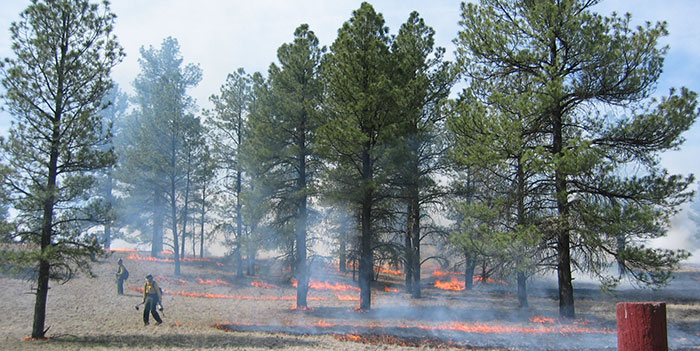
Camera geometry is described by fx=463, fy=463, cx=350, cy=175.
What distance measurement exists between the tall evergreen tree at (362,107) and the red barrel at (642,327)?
15.4 metres

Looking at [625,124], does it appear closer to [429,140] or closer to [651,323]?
[429,140]

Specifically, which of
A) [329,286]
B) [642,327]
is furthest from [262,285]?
[642,327]

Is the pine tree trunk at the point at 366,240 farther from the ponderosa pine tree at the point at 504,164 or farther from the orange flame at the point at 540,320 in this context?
the orange flame at the point at 540,320

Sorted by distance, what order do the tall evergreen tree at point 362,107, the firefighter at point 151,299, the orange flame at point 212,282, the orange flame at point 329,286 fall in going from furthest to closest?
the orange flame at point 329,286
the orange flame at point 212,282
the tall evergreen tree at point 362,107
the firefighter at point 151,299

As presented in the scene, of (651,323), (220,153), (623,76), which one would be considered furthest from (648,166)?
(220,153)

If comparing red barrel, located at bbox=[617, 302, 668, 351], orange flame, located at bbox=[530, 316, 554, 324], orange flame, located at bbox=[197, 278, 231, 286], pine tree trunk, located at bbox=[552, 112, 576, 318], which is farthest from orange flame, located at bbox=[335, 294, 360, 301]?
red barrel, located at bbox=[617, 302, 668, 351]

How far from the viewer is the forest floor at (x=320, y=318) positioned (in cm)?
1235

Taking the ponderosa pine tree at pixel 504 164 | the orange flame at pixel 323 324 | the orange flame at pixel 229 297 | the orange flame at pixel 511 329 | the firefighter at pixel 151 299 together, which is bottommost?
the orange flame at pixel 229 297

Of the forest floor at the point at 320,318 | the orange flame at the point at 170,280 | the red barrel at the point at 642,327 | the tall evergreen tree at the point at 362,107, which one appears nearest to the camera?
the red barrel at the point at 642,327

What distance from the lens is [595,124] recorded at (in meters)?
15.4

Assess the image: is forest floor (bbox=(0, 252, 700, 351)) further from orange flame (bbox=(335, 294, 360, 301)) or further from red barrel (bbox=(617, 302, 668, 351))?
red barrel (bbox=(617, 302, 668, 351))

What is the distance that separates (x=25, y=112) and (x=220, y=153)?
1848cm

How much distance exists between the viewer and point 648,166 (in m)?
15.1

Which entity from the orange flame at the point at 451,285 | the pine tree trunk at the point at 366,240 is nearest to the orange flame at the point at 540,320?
the pine tree trunk at the point at 366,240
